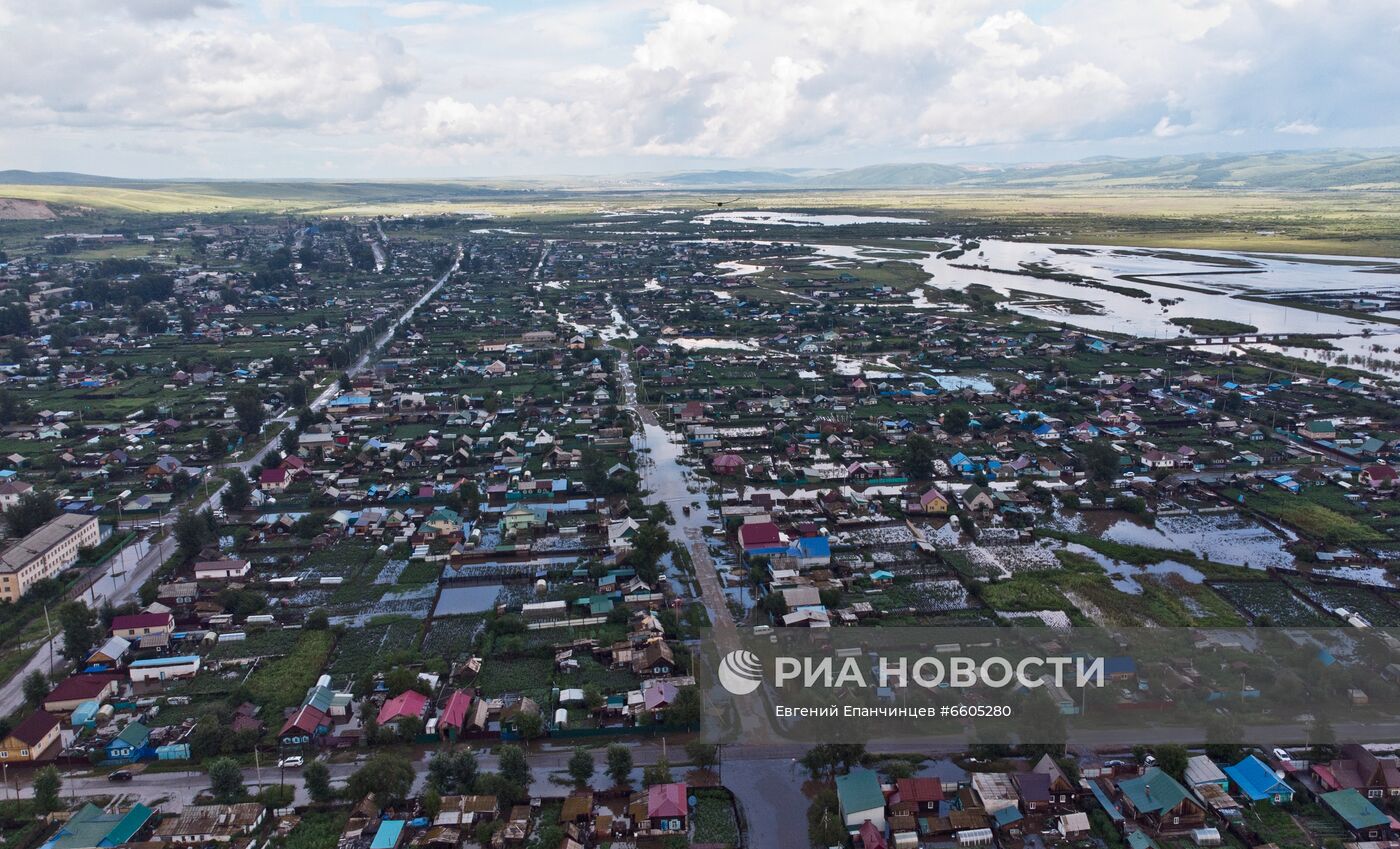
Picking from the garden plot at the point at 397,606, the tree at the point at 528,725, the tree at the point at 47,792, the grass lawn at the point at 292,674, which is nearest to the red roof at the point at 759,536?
the garden plot at the point at 397,606

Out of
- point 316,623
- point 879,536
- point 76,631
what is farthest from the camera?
point 879,536

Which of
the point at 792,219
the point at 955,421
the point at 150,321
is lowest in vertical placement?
the point at 955,421

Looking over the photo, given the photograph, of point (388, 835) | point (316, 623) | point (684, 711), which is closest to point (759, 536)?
point (684, 711)

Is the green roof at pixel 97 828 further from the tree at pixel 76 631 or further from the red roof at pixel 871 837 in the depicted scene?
the red roof at pixel 871 837

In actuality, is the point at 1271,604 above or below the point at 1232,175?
below

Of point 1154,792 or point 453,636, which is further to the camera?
point 453,636

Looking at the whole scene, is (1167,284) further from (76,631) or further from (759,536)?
(76,631)

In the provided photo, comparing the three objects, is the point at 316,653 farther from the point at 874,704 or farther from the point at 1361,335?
the point at 1361,335

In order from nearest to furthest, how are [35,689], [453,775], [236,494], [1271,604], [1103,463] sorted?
[453,775] < [35,689] < [1271,604] < [236,494] < [1103,463]

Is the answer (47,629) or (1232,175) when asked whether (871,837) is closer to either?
(47,629)
